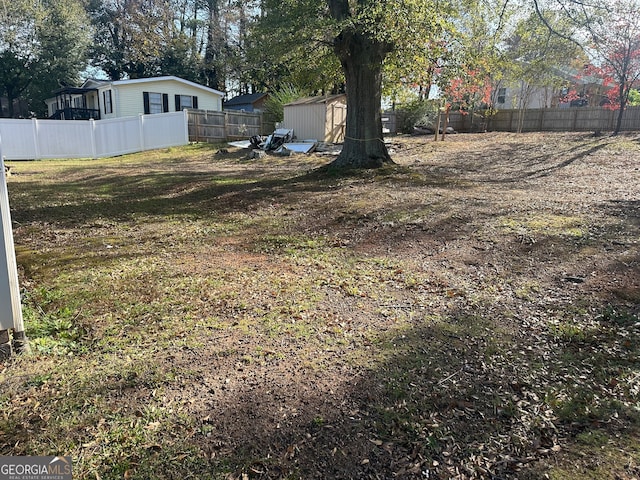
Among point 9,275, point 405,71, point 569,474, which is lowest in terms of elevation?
point 569,474

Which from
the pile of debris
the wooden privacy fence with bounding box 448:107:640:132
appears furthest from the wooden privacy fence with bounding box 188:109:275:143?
the wooden privacy fence with bounding box 448:107:640:132

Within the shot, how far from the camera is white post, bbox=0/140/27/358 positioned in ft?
7.83

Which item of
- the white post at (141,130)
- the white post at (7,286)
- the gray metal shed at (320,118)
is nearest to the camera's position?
the white post at (7,286)

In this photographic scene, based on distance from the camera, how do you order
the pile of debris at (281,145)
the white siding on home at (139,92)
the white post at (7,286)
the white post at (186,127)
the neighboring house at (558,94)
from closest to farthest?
the white post at (7,286), the pile of debris at (281,145), the white post at (186,127), the white siding on home at (139,92), the neighboring house at (558,94)

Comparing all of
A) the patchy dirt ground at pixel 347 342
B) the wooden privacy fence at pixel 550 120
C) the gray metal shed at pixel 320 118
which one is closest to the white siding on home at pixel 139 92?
the gray metal shed at pixel 320 118

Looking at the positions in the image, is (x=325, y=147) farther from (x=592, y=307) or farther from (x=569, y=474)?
(x=569, y=474)

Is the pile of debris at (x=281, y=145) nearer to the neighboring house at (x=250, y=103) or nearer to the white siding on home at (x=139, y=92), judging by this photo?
the white siding on home at (x=139, y=92)

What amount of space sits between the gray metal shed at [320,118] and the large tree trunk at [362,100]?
8553mm

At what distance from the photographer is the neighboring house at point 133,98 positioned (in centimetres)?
2398

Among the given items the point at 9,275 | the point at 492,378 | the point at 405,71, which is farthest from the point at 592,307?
the point at 405,71

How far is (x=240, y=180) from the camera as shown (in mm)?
10359

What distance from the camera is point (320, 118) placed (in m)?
18.5

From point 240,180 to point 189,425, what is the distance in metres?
8.69

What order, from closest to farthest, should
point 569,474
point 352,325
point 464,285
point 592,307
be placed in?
1. point 569,474
2. point 352,325
3. point 592,307
4. point 464,285
